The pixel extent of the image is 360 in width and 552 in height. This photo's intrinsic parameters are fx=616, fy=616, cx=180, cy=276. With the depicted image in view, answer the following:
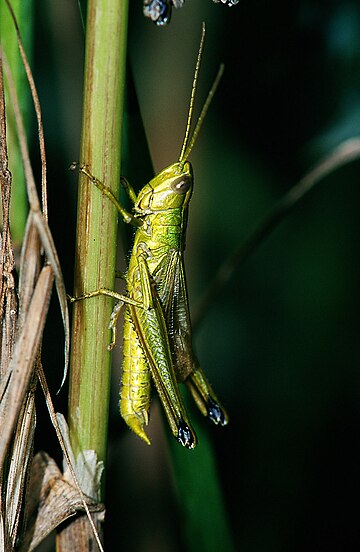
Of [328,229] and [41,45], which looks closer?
[41,45]

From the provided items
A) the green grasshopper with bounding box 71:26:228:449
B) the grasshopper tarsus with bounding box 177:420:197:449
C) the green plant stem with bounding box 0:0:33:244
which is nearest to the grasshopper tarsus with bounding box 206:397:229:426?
the green grasshopper with bounding box 71:26:228:449

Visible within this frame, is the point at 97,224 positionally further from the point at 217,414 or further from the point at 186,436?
the point at 217,414

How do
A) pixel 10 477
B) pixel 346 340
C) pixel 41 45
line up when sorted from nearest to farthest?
pixel 10 477 → pixel 41 45 → pixel 346 340

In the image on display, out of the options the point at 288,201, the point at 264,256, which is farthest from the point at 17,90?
the point at 264,256

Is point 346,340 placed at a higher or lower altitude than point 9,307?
higher

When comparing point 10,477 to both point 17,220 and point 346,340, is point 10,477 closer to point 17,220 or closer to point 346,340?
point 17,220

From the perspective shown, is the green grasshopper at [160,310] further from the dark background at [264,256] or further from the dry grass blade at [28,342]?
the dark background at [264,256]

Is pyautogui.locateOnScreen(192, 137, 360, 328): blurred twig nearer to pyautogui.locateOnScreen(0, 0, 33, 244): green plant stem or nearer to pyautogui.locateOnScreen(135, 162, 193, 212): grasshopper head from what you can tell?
pyautogui.locateOnScreen(135, 162, 193, 212): grasshopper head

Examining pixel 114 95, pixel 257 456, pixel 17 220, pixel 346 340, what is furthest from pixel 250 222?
pixel 114 95

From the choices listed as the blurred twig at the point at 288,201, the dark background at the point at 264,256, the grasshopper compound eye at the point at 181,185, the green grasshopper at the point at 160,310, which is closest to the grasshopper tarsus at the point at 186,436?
the green grasshopper at the point at 160,310
